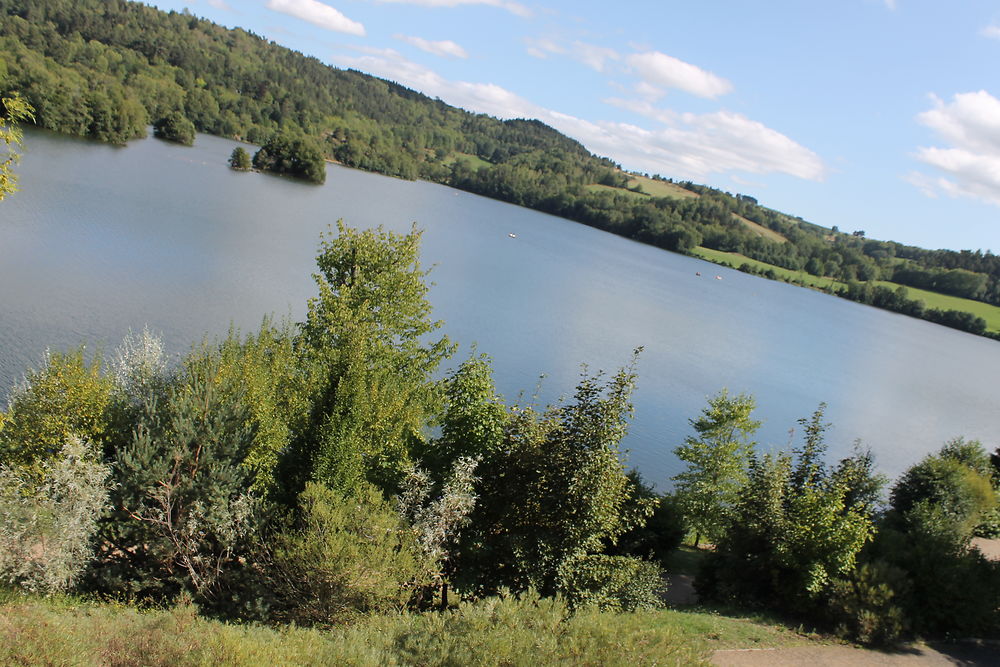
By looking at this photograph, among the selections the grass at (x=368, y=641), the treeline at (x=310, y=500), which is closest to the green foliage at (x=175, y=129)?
the treeline at (x=310, y=500)

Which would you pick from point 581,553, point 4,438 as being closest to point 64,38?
point 4,438

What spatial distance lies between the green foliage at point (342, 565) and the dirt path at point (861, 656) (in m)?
6.33

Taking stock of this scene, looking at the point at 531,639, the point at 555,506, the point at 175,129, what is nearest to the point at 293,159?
the point at 175,129

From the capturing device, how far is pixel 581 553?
14.5m

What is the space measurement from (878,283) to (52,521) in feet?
559

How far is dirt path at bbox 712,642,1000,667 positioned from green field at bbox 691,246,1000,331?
452 feet

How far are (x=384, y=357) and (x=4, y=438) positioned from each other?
981 centimetres

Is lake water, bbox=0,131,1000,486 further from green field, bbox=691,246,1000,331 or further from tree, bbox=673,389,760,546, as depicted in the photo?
green field, bbox=691,246,1000,331

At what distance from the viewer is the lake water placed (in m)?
35.7

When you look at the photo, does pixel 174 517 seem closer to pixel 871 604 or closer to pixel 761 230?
pixel 871 604

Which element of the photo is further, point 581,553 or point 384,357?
point 384,357

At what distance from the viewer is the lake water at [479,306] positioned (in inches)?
1406

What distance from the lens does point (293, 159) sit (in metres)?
113

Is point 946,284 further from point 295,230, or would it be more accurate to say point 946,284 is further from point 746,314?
point 295,230
